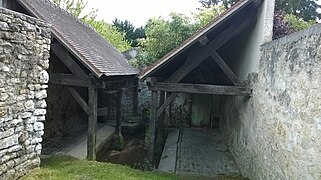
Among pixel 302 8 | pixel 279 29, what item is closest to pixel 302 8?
pixel 302 8

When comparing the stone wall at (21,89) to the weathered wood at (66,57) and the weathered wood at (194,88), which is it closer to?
the weathered wood at (66,57)

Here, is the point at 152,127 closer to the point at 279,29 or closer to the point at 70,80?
the point at 70,80

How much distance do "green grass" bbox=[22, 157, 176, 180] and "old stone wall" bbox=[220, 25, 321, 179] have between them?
205 centimetres

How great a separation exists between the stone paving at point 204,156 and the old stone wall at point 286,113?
73 centimetres

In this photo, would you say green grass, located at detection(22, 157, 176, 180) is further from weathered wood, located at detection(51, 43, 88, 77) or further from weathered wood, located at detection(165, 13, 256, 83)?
weathered wood, located at detection(165, 13, 256, 83)

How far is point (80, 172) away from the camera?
6680 mm

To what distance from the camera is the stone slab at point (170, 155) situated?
326 inches

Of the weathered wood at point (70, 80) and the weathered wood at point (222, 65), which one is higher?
the weathered wood at point (222, 65)

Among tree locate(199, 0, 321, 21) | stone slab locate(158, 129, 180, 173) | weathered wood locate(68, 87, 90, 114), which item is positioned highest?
tree locate(199, 0, 321, 21)

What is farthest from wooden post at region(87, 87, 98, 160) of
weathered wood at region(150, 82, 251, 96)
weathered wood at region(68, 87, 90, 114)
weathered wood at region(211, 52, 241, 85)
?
weathered wood at region(211, 52, 241, 85)

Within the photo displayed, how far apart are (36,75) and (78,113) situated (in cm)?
710

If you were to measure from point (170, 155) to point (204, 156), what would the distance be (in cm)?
97

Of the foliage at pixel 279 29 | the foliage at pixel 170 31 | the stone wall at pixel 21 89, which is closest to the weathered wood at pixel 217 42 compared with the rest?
the foliage at pixel 279 29

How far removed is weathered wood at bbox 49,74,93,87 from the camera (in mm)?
8148
